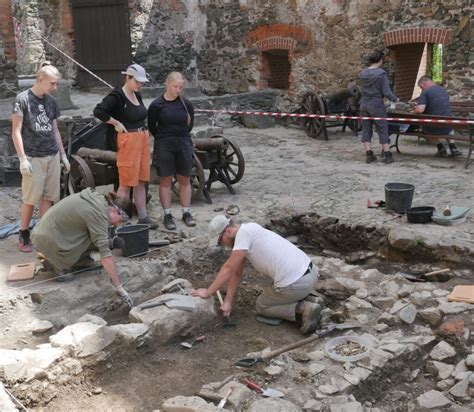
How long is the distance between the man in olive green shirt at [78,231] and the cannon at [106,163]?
1570 millimetres

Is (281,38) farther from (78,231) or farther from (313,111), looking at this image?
(78,231)

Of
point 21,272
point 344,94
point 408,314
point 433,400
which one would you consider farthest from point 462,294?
point 344,94

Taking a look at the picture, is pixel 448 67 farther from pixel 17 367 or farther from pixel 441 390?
pixel 17 367

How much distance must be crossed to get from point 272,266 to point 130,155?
2.15m

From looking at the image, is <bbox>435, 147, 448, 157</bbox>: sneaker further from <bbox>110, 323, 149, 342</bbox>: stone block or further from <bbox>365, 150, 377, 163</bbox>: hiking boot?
<bbox>110, 323, 149, 342</bbox>: stone block

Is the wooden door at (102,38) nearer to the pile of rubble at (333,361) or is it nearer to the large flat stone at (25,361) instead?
the pile of rubble at (333,361)

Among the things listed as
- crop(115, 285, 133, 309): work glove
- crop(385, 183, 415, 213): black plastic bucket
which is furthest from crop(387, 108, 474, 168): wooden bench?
crop(115, 285, 133, 309): work glove

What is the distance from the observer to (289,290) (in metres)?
5.00

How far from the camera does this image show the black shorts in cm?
655

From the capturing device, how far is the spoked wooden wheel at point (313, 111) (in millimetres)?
11430

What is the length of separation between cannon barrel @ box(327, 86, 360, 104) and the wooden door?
517cm

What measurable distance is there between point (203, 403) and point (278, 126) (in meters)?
9.56

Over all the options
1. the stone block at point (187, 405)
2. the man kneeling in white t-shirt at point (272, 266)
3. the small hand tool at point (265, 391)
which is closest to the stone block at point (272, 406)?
the small hand tool at point (265, 391)

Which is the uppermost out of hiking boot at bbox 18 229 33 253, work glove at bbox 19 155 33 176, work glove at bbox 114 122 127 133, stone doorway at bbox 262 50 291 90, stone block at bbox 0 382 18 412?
stone doorway at bbox 262 50 291 90
